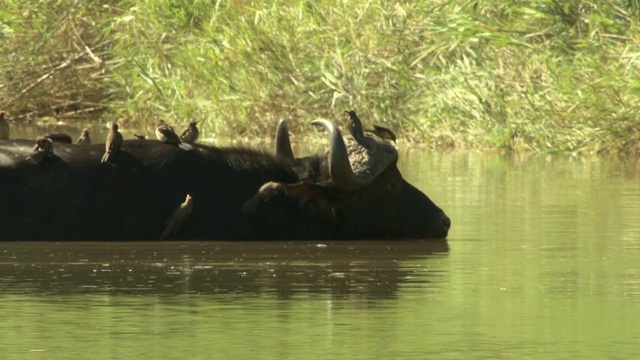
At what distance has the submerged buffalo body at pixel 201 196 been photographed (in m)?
12.1


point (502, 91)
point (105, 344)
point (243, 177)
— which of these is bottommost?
point (105, 344)

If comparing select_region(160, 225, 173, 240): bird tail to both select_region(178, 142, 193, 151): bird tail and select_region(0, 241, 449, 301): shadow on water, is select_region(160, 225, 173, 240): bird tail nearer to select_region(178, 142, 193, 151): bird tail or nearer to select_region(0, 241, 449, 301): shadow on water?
select_region(0, 241, 449, 301): shadow on water

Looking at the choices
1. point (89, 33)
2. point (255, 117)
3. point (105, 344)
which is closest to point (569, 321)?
point (105, 344)

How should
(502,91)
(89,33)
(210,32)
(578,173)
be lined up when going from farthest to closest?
(89,33), (210,32), (502,91), (578,173)

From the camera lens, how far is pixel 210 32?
25734mm

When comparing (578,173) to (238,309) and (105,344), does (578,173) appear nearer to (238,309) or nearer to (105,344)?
(238,309)

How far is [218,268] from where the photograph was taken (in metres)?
10.9

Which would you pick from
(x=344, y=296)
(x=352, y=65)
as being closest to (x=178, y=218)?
(x=344, y=296)

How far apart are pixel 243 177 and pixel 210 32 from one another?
1354 centimetres

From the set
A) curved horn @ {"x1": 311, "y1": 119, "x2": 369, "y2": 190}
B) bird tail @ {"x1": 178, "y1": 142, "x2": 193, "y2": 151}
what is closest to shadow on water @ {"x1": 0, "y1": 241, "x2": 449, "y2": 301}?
curved horn @ {"x1": 311, "y1": 119, "x2": 369, "y2": 190}

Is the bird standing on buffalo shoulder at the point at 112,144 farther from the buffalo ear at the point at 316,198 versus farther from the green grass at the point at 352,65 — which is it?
the green grass at the point at 352,65

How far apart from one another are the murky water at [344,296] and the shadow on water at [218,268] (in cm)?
1

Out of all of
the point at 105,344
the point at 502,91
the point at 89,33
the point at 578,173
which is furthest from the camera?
the point at 89,33

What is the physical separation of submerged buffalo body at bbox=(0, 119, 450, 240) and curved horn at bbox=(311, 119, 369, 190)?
0.4 inches
